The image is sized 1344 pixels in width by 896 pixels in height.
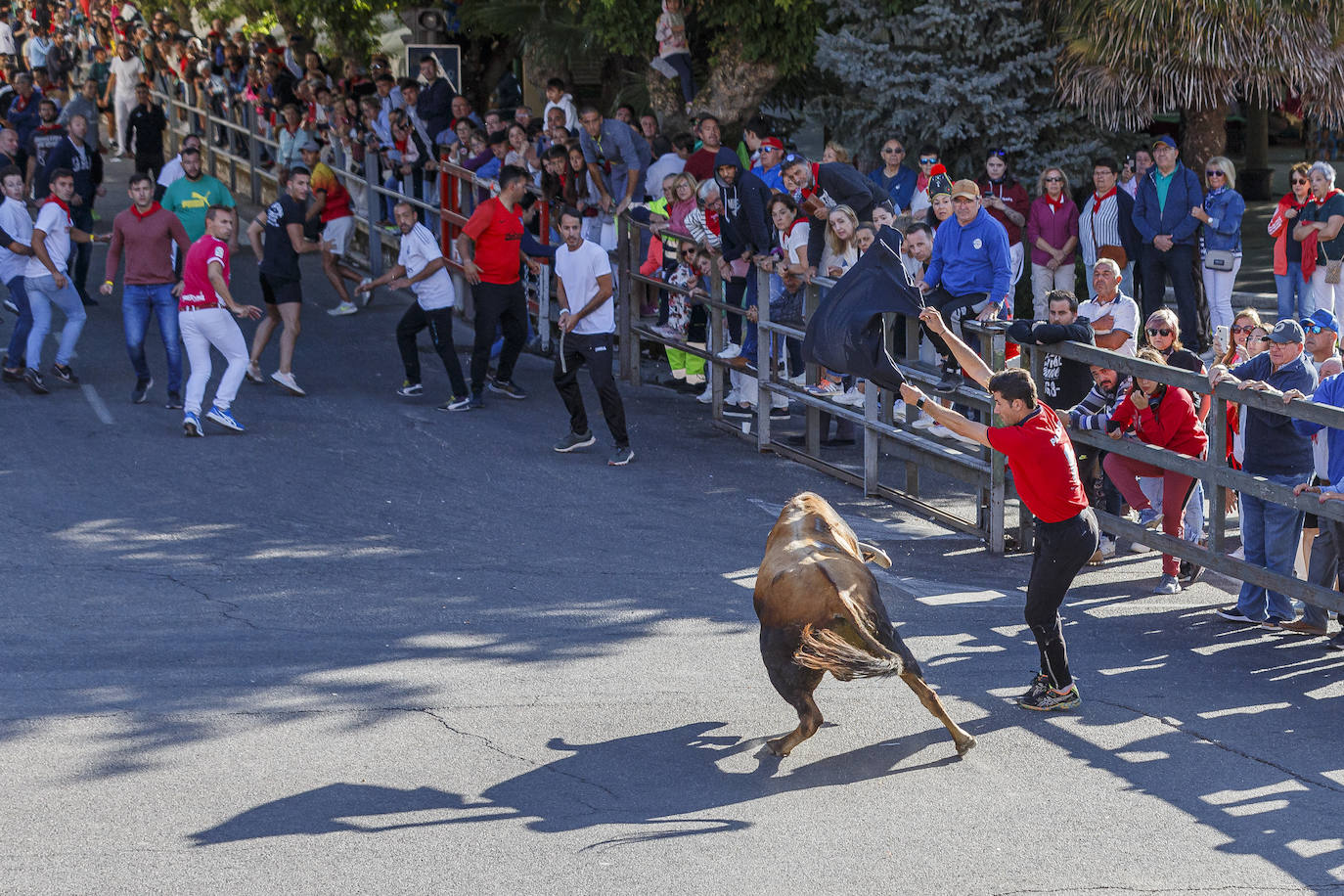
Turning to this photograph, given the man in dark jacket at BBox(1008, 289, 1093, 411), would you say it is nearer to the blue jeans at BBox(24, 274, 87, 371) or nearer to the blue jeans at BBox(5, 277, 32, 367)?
the blue jeans at BBox(24, 274, 87, 371)

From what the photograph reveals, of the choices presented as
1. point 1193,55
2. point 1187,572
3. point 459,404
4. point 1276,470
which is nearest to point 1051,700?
point 1276,470

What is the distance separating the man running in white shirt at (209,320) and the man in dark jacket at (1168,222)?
25.0 feet

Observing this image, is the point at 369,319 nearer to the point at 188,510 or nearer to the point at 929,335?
the point at 188,510

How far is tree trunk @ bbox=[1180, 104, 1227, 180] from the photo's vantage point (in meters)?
15.8

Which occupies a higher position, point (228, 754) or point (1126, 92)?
point (1126, 92)

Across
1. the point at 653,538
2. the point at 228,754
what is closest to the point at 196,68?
the point at 653,538

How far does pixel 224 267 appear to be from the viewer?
1241 cm

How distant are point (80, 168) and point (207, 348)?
644 centimetres

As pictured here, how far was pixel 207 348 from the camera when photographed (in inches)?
488

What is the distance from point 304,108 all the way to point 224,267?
10346 mm

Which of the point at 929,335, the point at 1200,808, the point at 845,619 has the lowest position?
the point at 1200,808

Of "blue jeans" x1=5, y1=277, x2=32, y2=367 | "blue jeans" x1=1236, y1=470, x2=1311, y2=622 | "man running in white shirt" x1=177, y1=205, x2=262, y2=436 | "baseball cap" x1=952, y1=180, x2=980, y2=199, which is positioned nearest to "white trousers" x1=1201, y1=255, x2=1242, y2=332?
"baseball cap" x1=952, y1=180, x2=980, y2=199

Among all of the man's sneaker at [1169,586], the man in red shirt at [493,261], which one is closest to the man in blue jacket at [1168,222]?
the man's sneaker at [1169,586]

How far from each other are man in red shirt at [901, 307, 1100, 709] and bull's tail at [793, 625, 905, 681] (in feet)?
3.50
